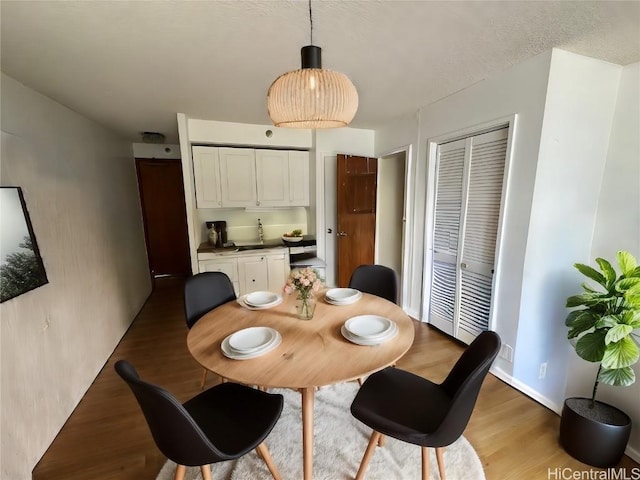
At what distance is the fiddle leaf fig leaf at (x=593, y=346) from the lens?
153cm

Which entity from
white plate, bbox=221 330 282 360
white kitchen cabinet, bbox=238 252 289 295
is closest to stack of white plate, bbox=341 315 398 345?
white plate, bbox=221 330 282 360

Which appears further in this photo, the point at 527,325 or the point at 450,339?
the point at 450,339

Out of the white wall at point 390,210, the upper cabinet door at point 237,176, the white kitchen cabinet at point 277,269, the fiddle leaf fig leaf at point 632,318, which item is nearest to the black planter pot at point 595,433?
the fiddle leaf fig leaf at point 632,318

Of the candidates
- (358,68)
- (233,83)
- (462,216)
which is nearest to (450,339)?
(462,216)

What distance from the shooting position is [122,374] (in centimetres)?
101

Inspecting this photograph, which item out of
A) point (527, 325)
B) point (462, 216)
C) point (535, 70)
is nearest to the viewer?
point (535, 70)

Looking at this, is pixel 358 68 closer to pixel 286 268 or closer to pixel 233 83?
pixel 233 83

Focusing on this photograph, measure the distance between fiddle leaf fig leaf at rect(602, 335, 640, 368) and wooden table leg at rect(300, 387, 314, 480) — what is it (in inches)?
61.8

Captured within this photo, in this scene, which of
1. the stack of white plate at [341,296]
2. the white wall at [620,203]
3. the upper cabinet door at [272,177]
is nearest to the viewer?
the white wall at [620,203]

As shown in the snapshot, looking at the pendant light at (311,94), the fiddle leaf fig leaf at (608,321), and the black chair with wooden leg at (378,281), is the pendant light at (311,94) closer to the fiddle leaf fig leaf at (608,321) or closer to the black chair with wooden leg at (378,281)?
the black chair with wooden leg at (378,281)

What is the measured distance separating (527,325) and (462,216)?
1016 millimetres

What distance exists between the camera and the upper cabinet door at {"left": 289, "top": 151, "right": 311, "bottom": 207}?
12.7ft

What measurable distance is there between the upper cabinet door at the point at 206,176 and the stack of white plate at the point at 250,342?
245 centimetres

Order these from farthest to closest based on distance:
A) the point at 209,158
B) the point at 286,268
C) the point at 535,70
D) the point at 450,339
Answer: the point at 286,268 < the point at 209,158 < the point at 450,339 < the point at 535,70
